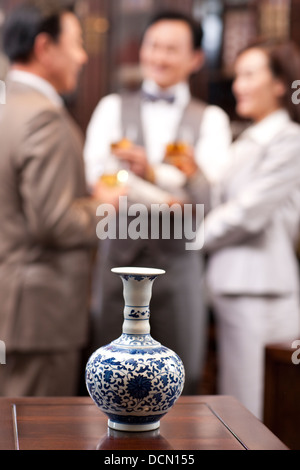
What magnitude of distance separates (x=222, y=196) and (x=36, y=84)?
76cm

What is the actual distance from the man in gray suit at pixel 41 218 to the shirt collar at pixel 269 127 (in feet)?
1.79

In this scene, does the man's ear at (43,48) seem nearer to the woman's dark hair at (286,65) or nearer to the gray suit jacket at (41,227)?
the gray suit jacket at (41,227)

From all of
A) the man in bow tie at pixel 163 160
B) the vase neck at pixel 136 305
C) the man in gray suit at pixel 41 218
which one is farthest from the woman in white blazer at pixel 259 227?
the vase neck at pixel 136 305

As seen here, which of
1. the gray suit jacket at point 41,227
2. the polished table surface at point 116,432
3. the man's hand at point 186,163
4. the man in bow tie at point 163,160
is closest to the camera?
the polished table surface at point 116,432

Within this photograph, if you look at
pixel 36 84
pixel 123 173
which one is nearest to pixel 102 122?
pixel 123 173

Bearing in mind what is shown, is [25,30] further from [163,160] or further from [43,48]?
[163,160]

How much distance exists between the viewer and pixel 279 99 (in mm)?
2617

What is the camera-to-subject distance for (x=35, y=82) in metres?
2.30

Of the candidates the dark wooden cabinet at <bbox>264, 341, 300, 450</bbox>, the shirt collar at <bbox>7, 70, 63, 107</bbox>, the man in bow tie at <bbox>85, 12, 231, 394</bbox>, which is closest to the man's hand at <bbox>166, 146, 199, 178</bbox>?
the man in bow tie at <bbox>85, 12, 231, 394</bbox>

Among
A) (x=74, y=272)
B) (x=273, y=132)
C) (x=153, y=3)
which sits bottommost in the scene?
(x=74, y=272)

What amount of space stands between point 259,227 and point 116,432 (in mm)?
1483

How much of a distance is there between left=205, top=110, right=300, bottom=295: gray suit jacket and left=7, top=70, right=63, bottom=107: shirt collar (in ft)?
2.21

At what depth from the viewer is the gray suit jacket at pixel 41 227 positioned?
7.04 feet
